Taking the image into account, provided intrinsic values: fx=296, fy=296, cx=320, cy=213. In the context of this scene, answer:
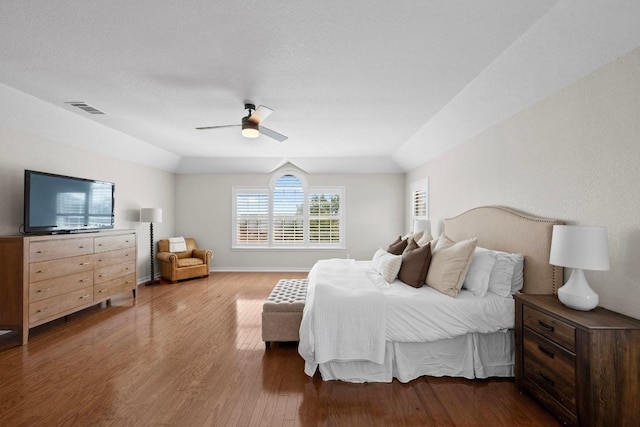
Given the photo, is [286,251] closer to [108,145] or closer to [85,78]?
[108,145]

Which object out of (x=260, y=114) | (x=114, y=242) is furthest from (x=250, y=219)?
(x=260, y=114)

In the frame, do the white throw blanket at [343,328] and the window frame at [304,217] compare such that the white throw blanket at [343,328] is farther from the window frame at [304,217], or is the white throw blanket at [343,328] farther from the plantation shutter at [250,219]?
the plantation shutter at [250,219]

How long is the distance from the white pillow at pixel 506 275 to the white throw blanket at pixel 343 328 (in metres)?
1.05

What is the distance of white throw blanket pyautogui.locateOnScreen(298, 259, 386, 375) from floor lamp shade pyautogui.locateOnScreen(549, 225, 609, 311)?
4.16 ft

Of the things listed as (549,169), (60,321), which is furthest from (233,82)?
(60,321)

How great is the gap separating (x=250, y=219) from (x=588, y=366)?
640cm

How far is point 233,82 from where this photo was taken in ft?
9.59

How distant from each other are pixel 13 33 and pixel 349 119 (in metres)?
3.24

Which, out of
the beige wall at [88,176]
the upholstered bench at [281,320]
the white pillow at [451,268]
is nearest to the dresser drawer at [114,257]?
the beige wall at [88,176]

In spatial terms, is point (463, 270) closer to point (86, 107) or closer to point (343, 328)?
point (343, 328)

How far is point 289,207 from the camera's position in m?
7.22

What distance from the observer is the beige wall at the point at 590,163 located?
1899 millimetres

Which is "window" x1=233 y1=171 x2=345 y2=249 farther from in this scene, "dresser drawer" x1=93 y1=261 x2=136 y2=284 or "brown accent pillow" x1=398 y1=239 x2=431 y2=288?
"brown accent pillow" x1=398 y1=239 x2=431 y2=288

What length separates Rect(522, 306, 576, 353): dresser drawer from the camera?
6.00 ft
